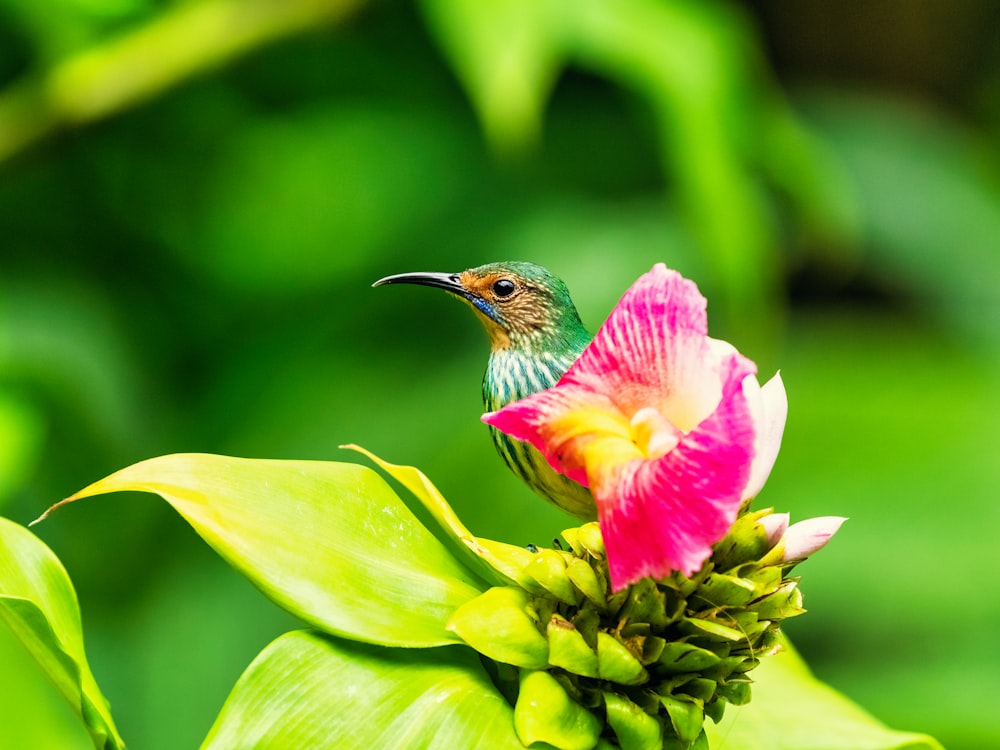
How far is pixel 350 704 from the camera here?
56 centimetres

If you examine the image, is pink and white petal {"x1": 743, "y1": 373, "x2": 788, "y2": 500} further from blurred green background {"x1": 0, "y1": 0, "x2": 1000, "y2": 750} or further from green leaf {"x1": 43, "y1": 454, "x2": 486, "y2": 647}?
blurred green background {"x1": 0, "y1": 0, "x2": 1000, "y2": 750}

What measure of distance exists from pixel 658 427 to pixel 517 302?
1.02 feet

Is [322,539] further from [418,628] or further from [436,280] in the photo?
[436,280]

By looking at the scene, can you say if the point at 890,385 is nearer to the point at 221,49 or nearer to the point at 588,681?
the point at 221,49

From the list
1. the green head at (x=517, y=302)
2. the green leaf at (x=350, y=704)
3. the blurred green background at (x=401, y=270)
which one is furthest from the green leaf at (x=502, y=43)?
the green leaf at (x=350, y=704)

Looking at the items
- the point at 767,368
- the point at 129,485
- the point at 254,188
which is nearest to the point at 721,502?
the point at 129,485

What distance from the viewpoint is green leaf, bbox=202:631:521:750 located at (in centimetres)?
54

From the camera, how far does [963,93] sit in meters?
3.30

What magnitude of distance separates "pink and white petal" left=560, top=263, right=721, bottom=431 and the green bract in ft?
0.29

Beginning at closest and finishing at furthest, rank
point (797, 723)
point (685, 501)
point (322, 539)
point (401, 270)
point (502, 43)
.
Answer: point (685, 501)
point (322, 539)
point (797, 723)
point (502, 43)
point (401, 270)

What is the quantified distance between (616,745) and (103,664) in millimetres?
1485

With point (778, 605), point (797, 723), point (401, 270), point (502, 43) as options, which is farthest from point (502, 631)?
point (401, 270)

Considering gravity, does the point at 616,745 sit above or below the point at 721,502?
below

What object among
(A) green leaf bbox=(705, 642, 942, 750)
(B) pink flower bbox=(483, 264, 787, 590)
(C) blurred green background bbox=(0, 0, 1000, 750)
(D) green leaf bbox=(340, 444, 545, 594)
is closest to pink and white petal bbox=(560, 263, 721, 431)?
(B) pink flower bbox=(483, 264, 787, 590)
